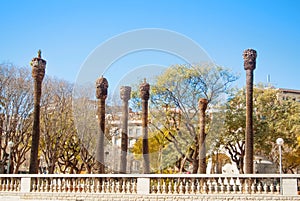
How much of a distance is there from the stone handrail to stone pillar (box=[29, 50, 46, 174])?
1902 millimetres

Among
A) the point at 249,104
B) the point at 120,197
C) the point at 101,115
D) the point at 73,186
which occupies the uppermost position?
the point at 249,104

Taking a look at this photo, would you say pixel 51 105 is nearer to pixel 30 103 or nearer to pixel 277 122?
pixel 30 103

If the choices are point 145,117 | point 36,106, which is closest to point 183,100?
point 145,117

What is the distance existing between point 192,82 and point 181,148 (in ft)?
18.4

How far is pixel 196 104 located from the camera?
31.8m

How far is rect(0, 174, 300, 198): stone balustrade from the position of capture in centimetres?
1669

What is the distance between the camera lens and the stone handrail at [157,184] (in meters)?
16.7

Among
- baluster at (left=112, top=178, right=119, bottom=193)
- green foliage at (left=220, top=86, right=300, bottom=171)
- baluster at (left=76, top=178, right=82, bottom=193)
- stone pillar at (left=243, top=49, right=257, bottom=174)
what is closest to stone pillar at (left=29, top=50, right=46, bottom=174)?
baluster at (left=76, top=178, right=82, bottom=193)

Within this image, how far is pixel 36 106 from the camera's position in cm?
2269

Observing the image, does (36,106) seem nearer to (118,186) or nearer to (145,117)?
(118,186)

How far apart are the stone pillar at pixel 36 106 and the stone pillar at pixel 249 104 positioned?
11.6 m

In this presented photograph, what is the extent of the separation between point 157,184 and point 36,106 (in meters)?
9.03

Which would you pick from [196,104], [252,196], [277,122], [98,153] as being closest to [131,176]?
[252,196]

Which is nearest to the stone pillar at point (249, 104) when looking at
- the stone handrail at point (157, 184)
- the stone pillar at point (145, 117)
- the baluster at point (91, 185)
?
the stone handrail at point (157, 184)
